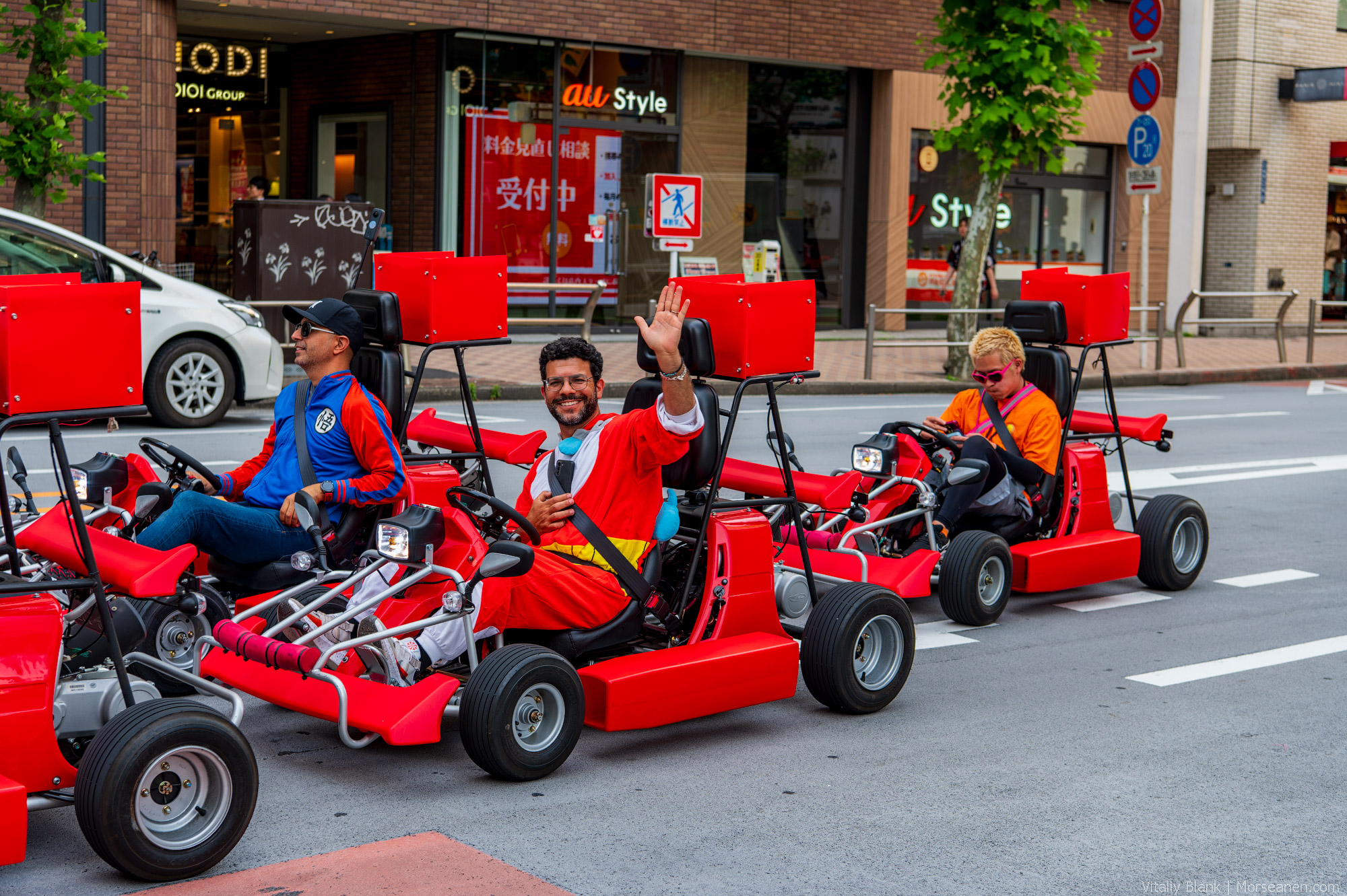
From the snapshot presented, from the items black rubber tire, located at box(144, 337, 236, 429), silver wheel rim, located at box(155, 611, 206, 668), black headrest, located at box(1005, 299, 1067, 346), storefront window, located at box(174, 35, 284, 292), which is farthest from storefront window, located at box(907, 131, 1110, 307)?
silver wheel rim, located at box(155, 611, 206, 668)

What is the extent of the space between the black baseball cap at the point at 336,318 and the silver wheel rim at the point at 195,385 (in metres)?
6.62

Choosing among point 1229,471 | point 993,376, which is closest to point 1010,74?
point 1229,471

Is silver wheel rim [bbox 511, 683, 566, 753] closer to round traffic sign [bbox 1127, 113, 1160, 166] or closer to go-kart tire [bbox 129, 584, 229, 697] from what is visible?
go-kart tire [bbox 129, 584, 229, 697]

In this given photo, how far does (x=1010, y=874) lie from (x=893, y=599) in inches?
60.6

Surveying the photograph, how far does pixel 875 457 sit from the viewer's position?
6.97m

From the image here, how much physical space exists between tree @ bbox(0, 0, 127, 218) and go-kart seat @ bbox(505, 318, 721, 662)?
33.9 ft

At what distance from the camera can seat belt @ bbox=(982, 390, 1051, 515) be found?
743 cm

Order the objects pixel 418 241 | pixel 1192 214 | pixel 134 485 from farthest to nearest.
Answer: pixel 1192 214
pixel 418 241
pixel 134 485

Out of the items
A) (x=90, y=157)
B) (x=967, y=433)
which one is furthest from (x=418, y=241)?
(x=967, y=433)

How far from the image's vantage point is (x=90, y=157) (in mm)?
14039

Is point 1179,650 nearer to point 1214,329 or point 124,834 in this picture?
point 124,834

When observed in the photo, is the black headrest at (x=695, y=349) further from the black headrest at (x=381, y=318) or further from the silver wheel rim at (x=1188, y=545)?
the silver wheel rim at (x=1188, y=545)

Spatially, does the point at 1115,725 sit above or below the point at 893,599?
below

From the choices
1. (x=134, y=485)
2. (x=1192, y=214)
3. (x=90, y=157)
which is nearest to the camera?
(x=134, y=485)
